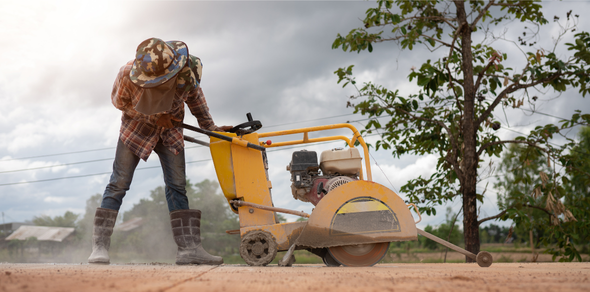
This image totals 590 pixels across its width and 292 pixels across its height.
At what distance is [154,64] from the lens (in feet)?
9.73

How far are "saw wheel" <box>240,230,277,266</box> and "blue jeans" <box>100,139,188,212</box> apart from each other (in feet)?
2.27

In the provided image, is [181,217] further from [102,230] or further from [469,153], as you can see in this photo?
[469,153]

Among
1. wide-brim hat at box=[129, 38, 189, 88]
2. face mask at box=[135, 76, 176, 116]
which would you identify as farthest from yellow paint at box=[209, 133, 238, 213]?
wide-brim hat at box=[129, 38, 189, 88]

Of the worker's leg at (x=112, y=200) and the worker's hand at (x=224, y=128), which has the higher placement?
the worker's hand at (x=224, y=128)

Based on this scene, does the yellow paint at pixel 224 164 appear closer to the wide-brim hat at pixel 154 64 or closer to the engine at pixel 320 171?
the engine at pixel 320 171

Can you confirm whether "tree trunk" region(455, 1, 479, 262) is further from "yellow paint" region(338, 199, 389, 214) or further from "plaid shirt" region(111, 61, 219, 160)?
"plaid shirt" region(111, 61, 219, 160)

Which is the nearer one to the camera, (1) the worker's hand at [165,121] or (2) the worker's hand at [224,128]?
(1) the worker's hand at [165,121]

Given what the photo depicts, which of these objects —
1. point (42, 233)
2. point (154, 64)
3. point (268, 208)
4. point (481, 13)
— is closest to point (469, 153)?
Result: point (481, 13)

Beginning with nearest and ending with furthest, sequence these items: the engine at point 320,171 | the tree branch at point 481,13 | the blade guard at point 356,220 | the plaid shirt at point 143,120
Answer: the blade guard at point 356,220 < the plaid shirt at point 143,120 < the engine at point 320,171 < the tree branch at point 481,13

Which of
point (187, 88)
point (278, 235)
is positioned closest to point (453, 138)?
point (278, 235)

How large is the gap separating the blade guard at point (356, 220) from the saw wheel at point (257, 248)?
Answer: 0.74 feet

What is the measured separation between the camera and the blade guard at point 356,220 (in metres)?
3.12

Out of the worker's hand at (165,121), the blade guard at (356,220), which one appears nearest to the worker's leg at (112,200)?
the worker's hand at (165,121)

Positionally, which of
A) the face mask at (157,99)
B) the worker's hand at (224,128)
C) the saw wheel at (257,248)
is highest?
the face mask at (157,99)
